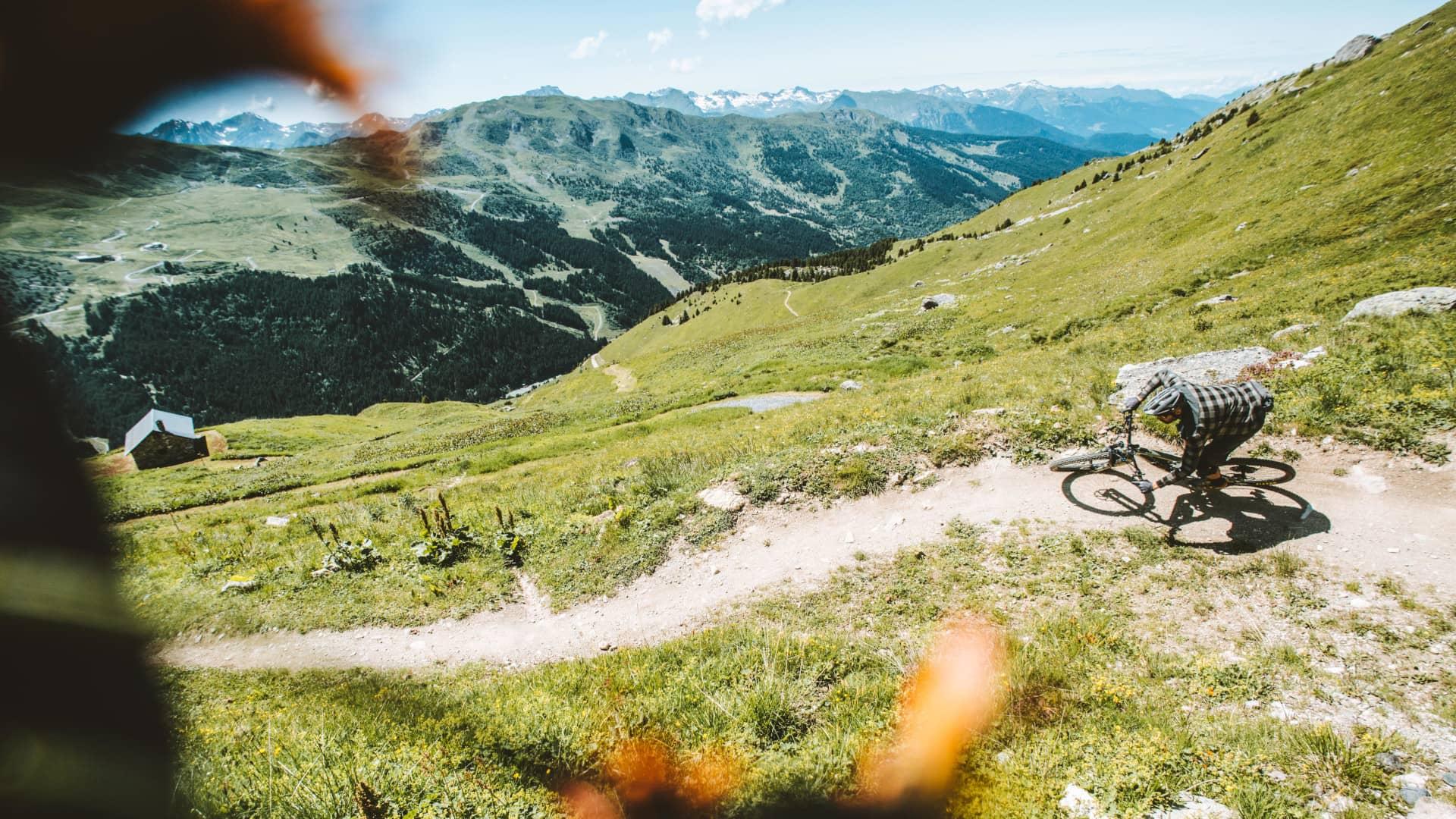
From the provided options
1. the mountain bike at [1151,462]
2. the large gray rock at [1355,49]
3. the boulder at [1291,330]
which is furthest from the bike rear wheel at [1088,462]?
the large gray rock at [1355,49]

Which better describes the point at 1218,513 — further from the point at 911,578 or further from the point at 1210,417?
the point at 911,578

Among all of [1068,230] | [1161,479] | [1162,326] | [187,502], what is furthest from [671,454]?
[1068,230]

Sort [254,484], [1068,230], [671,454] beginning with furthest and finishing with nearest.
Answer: [1068,230], [254,484], [671,454]

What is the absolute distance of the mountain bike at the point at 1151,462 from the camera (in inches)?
478

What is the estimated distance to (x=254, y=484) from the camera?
101 feet

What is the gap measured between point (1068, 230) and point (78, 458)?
71.7 m

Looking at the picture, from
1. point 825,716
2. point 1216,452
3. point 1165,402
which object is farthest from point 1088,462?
point 825,716

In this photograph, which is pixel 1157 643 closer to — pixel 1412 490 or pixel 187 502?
pixel 1412 490

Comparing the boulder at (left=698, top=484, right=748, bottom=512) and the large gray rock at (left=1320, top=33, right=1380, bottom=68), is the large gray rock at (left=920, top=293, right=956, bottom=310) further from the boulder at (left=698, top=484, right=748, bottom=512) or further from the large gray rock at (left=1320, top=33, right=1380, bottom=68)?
the large gray rock at (left=1320, top=33, right=1380, bottom=68)

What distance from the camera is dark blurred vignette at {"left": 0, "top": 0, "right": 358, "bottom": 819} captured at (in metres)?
3.25

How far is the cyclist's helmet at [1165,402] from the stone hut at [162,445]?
217 feet

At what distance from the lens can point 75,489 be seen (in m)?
6.91

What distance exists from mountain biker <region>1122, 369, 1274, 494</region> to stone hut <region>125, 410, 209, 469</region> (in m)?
66.3

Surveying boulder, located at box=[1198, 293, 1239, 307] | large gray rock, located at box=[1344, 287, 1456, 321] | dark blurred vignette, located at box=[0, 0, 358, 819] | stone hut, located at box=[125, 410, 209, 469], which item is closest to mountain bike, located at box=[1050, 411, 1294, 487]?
large gray rock, located at box=[1344, 287, 1456, 321]
